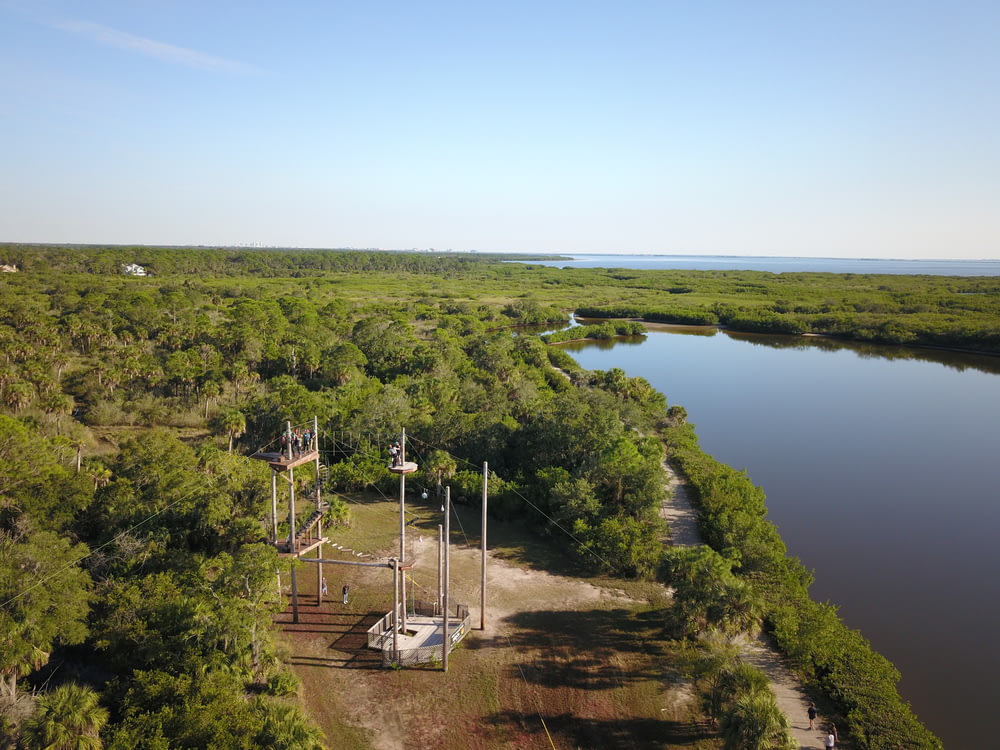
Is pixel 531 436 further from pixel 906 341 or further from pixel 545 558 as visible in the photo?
pixel 906 341

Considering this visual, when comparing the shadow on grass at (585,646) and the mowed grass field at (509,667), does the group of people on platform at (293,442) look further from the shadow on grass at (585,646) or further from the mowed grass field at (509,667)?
the shadow on grass at (585,646)

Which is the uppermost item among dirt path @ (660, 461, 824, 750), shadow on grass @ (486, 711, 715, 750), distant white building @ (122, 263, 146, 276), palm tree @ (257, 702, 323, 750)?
distant white building @ (122, 263, 146, 276)

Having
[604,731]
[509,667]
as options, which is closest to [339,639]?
[509,667]

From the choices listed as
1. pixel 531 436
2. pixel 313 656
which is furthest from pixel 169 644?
pixel 531 436

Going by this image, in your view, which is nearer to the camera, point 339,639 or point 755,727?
point 755,727

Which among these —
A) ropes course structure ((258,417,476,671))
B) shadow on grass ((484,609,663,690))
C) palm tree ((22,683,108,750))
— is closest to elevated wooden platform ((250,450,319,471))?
ropes course structure ((258,417,476,671))

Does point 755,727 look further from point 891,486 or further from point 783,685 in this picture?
point 891,486

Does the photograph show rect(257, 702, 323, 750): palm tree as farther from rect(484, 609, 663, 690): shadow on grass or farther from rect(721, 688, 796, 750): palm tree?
rect(721, 688, 796, 750): palm tree

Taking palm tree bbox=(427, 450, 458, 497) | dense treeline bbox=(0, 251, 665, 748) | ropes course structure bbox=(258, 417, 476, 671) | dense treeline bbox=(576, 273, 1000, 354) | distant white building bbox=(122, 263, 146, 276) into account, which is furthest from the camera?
distant white building bbox=(122, 263, 146, 276)
